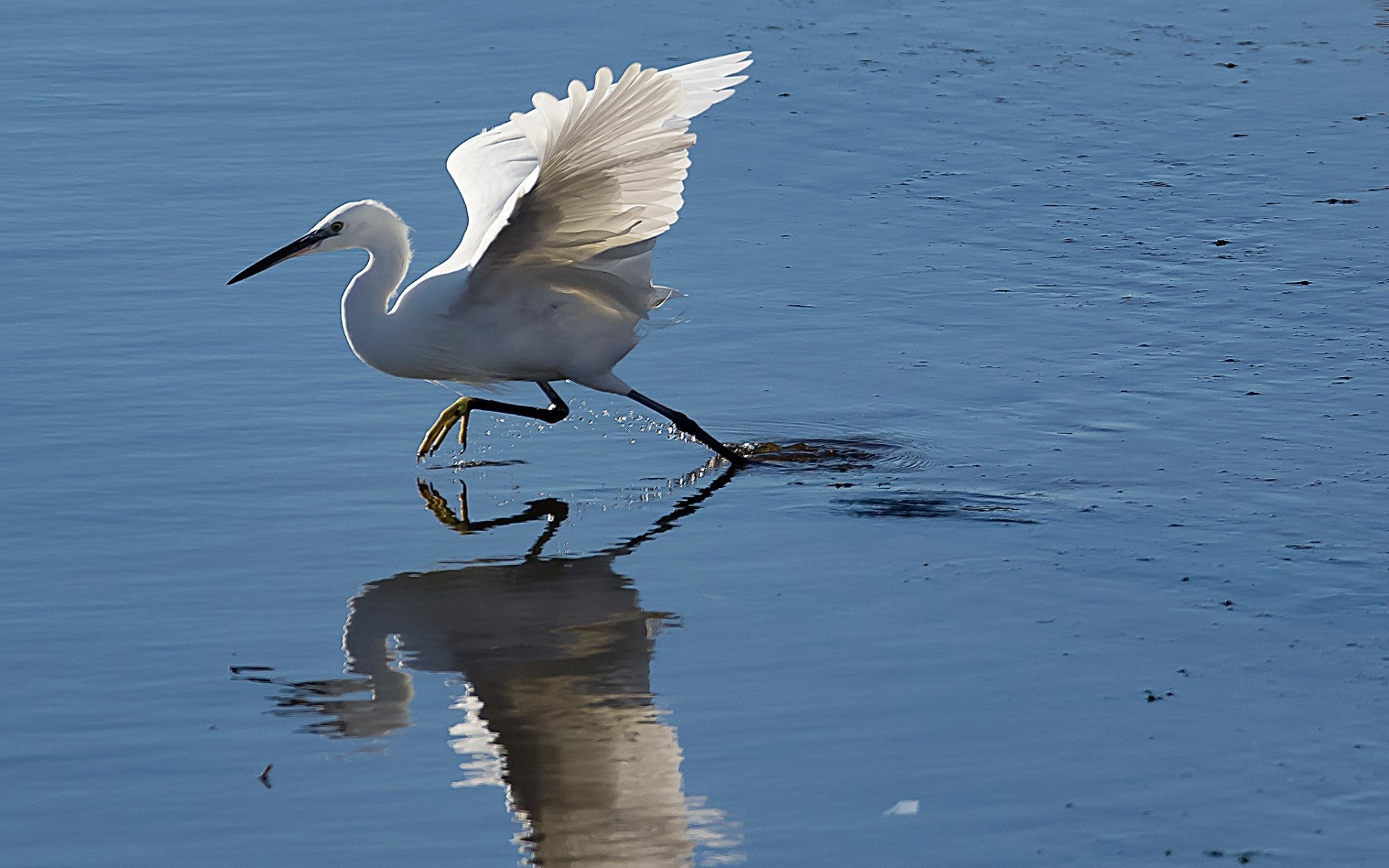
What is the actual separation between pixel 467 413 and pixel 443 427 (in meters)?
0.14

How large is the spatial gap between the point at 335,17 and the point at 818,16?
3.47 metres

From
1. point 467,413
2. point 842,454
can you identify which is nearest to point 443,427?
point 467,413

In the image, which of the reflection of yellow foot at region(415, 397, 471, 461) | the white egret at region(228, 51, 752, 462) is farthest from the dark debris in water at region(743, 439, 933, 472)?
the reflection of yellow foot at region(415, 397, 471, 461)

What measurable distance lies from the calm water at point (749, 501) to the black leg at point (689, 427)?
136 mm

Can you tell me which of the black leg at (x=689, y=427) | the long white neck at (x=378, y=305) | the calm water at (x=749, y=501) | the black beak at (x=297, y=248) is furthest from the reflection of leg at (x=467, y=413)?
the black beak at (x=297, y=248)

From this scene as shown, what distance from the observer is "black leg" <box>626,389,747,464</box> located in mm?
7293

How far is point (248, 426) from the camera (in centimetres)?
744

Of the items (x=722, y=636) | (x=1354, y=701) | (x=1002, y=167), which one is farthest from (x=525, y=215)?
(x=1002, y=167)

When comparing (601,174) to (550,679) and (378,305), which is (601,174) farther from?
(550,679)

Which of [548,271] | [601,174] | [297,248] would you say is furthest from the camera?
[297,248]

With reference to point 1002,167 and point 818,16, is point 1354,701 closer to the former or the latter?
point 1002,167

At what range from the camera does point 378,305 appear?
720 centimetres

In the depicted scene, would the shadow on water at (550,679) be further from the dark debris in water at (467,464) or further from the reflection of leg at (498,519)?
the dark debris in water at (467,464)

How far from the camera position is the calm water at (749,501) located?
15.7ft
